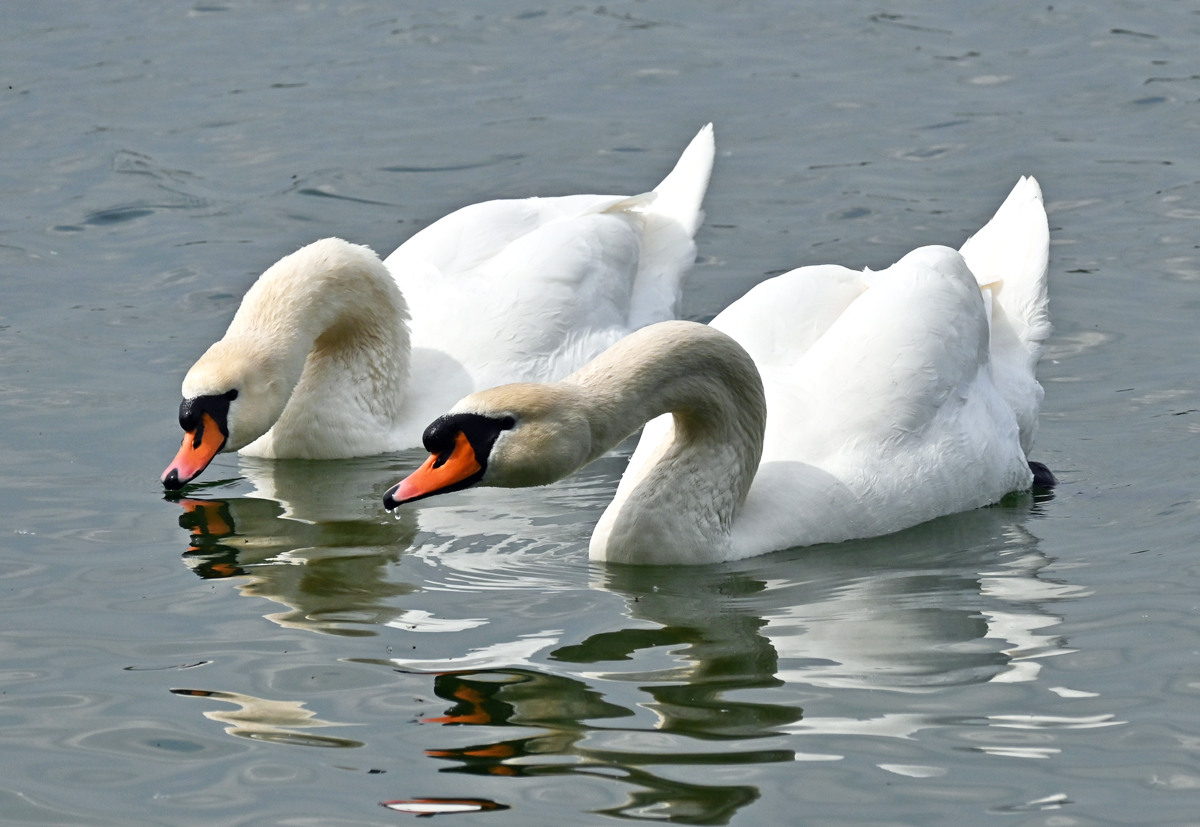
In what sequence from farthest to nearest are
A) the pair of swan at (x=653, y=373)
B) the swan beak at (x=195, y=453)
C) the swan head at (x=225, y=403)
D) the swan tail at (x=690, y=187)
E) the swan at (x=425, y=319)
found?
the swan tail at (x=690, y=187) < the swan at (x=425, y=319) < the swan head at (x=225, y=403) < the swan beak at (x=195, y=453) < the pair of swan at (x=653, y=373)

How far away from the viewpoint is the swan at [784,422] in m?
7.08

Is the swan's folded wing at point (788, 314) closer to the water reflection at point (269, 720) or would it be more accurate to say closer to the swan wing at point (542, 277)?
the swan wing at point (542, 277)

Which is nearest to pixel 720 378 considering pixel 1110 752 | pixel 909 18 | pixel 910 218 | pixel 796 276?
pixel 796 276

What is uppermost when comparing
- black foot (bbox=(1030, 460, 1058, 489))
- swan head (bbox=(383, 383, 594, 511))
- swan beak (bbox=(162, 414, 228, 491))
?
swan head (bbox=(383, 383, 594, 511))

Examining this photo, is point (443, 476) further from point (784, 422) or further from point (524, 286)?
point (524, 286)

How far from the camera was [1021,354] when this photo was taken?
973 cm

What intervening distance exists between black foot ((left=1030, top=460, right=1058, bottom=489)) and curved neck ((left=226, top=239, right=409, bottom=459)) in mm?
3333

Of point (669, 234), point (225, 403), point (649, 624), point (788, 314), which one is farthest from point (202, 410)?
point (669, 234)

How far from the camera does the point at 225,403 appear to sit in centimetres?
884

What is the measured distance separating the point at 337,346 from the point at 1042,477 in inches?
148

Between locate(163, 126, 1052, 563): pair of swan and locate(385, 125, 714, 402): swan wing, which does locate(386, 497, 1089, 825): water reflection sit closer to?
locate(163, 126, 1052, 563): pair of swan

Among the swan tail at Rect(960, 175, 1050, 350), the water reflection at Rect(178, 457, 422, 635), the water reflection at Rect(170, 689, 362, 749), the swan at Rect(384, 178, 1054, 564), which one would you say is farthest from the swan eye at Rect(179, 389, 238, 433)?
the swan tail at Rect(960, 175, 1050, 350)

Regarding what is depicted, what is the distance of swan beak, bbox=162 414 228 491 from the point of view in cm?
848

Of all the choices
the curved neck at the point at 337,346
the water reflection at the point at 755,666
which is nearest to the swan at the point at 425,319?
the curved neck at the point at 337,346
